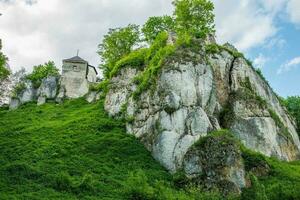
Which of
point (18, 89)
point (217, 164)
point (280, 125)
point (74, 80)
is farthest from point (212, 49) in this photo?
point (18, 89)

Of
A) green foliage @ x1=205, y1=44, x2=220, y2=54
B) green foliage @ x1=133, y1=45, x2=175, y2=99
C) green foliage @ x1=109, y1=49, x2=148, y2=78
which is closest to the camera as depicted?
green foliage @ x1=133, y1=45, x2=175, y2=99

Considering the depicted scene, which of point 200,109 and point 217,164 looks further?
point 200,109

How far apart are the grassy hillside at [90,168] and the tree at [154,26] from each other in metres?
18.6

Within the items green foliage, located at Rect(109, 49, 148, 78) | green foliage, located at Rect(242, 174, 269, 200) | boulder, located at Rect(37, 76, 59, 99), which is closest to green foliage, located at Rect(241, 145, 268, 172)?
green foliage, located at Rect(242, 174, 269, 200)

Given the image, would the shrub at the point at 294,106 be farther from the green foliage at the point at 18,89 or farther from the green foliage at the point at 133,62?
the green foliage at the point at 18,89

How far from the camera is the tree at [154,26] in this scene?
60906mm

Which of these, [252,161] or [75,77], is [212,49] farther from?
[75,77]

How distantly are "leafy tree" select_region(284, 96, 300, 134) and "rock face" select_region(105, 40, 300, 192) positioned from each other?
9870 mm

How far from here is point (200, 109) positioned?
38781 millimetres

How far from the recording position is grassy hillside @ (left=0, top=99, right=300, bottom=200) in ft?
95.9

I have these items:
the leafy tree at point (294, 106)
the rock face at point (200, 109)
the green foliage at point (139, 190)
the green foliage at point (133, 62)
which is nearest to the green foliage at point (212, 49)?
the rock face at point (200, 109)

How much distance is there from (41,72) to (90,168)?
1596 inches

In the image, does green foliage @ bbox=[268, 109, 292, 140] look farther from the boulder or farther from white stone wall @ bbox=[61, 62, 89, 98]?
the boulder

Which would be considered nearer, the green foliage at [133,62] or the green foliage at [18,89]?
the green foliage at [133,62]
